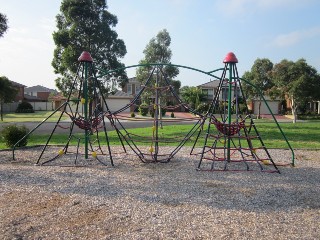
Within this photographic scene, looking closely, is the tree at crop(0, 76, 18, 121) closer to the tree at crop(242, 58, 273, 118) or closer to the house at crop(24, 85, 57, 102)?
the tree at crop(242, 58, 273, 118)

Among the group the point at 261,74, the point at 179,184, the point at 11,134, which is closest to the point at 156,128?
the point at 179,184

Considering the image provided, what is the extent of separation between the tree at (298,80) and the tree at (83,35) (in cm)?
1491

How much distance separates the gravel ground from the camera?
396 centimetres

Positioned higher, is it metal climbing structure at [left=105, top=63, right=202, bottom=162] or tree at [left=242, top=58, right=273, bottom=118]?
tree at [left=242, top=58, right=273, bottom=118]

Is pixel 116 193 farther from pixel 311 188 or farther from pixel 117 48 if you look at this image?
pixel 117 48

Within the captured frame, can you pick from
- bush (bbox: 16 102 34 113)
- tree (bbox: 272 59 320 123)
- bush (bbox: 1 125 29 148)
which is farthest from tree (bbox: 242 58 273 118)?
bush (bbox: 1 125 29 148)

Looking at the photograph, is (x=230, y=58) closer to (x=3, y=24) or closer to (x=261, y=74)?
(x=3, y=24)

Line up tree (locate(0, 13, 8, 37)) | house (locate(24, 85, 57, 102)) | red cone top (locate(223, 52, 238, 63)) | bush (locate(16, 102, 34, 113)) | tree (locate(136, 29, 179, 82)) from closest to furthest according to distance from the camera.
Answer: red cone top (locate(223, 52, 238, 63)), tree (locate(0, 13, 8, 37)), tree (locate(136, 29, 179, 82)), bush (locate(16, 102, 34, 113)), house (locate(24, 85, 57, 102))

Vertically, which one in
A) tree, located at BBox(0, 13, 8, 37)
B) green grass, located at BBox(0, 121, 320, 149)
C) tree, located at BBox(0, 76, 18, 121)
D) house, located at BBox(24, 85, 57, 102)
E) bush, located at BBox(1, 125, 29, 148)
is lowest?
green grass, located at BBox(0, 121, 320, 149)

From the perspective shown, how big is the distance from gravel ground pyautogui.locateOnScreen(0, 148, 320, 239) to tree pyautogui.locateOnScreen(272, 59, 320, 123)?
2019 centimetres

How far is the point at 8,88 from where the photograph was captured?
24281mm

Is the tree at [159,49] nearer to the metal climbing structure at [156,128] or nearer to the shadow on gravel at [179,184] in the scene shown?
the metal climbing structure at [156,128]

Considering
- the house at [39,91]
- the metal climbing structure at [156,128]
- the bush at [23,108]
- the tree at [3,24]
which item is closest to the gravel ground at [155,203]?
the metal climbing structure at [156,128]

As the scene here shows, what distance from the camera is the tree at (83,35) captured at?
63.4ft
